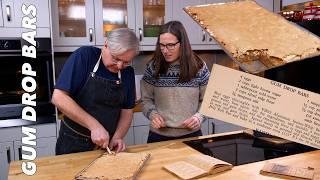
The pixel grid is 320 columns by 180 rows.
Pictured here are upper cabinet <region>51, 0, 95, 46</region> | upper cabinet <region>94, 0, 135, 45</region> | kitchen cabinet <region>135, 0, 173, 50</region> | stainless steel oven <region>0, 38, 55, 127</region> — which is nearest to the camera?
stainless steel oven <region>0, 38, 55, 127</region>

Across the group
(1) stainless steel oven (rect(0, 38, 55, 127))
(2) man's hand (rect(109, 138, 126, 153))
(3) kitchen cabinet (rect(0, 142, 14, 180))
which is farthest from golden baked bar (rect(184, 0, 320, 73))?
(3) kitchen cabinet (rect(0, 142, 14, 180))

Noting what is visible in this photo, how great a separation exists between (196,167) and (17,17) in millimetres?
1822

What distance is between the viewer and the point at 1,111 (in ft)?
7.14

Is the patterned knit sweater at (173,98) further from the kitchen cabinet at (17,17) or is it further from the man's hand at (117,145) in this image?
the kitchen cabinet at (17,17)

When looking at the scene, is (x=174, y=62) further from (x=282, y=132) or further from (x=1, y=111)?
(x=1, y=111)

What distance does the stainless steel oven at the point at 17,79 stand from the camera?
2148mm

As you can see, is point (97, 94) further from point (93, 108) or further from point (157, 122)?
point (157, 122)

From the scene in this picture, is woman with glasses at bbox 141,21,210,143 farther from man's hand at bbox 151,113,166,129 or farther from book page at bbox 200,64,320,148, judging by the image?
book page at bbox 200,64,320,148

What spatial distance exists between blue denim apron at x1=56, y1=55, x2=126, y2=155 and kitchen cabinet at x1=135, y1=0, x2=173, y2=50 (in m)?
1.44

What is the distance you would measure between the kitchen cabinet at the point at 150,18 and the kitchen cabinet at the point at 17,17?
81 cm

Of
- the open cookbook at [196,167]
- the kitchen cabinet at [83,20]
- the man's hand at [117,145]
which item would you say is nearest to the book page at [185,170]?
the open cookbook at [196,167]

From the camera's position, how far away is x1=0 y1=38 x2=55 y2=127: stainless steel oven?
2.15 meters

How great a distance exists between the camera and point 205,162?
1029mm

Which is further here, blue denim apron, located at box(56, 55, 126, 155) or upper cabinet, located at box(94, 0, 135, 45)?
upper cabinet, located at box(94, 0, 135, 45)
